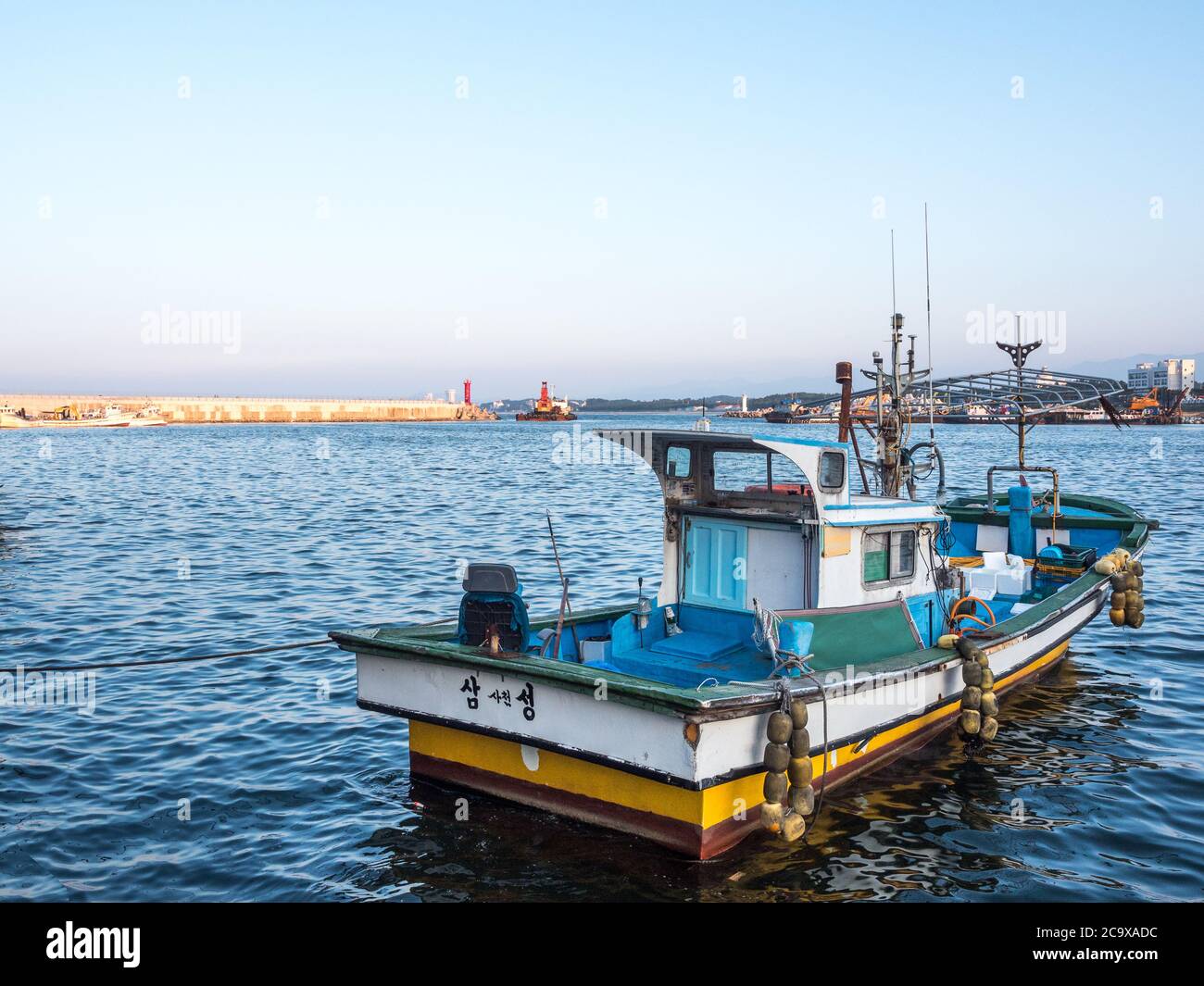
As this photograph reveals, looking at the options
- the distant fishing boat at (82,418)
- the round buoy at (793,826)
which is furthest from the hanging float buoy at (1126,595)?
the distant fishing boat at (82,418)

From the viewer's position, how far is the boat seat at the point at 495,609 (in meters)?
9.70

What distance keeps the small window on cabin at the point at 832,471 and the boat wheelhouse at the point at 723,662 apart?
23mm

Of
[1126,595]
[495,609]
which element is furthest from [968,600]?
[495,609]

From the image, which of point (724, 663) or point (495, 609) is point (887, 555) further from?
point (495, 609)

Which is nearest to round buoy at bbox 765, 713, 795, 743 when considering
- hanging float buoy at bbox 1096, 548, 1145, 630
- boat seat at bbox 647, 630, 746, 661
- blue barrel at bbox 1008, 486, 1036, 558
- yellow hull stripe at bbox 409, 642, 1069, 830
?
yellow hull stripe at bbox 409, 642, 1069, 830

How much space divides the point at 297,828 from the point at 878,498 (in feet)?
25.8

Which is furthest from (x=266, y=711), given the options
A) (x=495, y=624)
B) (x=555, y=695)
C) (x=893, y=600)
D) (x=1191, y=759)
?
(x=1191, y=759)

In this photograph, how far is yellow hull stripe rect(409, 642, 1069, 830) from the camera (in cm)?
853

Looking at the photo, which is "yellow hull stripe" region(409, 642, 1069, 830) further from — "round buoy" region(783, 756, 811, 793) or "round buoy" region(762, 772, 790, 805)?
"round buoy" region(783, 756, 811, 793)

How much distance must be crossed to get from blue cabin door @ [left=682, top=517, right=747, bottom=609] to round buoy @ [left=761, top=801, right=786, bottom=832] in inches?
123

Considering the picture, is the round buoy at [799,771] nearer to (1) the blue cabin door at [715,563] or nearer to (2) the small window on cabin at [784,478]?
(1) the blue cabin door at [715,563]

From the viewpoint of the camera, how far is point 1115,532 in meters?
18.5
